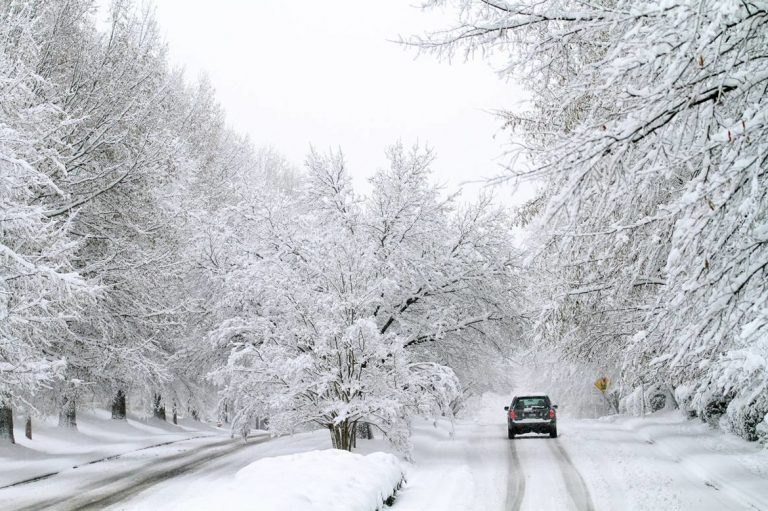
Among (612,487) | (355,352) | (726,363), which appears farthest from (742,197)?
(355,352)

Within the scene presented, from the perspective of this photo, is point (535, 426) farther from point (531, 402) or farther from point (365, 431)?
point (365, 431)

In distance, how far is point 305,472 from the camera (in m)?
8.94

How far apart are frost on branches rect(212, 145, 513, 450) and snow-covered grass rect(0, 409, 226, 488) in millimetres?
4370

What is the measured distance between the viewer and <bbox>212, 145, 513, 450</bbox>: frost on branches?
14.3 metres

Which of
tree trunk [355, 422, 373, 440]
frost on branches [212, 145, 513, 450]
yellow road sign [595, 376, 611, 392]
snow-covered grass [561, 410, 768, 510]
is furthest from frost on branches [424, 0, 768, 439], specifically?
yellow road sign [595, 376, 611, 392]

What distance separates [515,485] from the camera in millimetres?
11867

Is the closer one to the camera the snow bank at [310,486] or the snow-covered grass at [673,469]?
the snow bank at [310,486]

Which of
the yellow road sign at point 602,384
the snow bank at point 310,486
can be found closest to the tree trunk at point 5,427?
the snow bank at point 310,486

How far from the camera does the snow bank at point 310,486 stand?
688 centimetres

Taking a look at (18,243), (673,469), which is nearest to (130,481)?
(18,243)

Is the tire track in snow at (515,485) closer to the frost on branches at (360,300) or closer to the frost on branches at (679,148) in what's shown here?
the frost on branches at (360,300)

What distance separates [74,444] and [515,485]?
49.4ft

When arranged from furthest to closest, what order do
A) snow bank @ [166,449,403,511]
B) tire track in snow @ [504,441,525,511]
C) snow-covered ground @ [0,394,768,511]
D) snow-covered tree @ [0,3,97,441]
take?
tire track in snow @ [504,441,525,511] → snow-covered tree @ [0,3,97,441] → snow-covered ground @ [0,394,768,511] → snow bank @ [166,449,403,511]

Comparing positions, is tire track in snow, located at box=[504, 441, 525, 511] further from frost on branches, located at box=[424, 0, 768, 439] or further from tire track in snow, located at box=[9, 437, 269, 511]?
tire track in snow, located at box=[9, 437, 269, 511]
